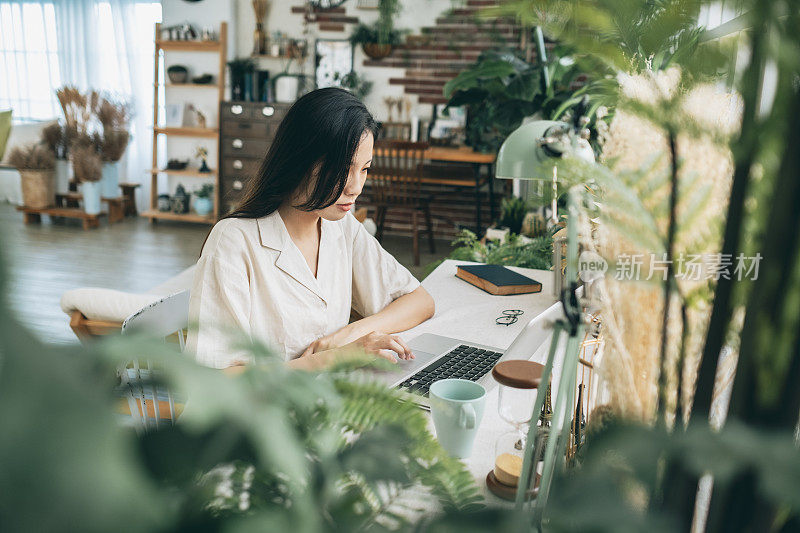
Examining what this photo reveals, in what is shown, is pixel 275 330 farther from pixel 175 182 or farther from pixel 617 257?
pixel 175 182

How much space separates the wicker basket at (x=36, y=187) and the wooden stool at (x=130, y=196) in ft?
2.23

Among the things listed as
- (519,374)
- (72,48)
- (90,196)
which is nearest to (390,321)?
(519,374)

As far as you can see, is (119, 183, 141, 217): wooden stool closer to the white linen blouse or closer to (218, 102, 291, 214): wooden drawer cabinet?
(218, 102, 291, 214): wooden drawer cabinet

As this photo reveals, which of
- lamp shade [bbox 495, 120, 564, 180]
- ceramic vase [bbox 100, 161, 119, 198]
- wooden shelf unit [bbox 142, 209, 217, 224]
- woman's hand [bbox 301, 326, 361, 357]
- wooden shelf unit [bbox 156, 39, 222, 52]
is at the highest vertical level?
wooden shelf unit [bbox 156, 39, 222, 52]

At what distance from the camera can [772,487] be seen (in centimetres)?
23

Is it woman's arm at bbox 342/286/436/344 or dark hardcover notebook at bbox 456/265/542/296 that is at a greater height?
dark hardcover notebook at bbox 456/265/542/296

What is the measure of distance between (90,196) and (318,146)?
5.13 m

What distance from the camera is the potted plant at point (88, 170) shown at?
18.3ft

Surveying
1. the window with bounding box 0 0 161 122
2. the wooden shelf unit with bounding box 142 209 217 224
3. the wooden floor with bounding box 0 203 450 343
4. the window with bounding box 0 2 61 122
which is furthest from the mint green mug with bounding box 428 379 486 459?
the window with bounding box 0 2 61 122

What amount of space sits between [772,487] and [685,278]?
0.93 ft

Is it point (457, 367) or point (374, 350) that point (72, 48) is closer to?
point (374, 350)

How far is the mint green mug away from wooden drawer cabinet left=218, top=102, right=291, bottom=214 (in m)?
5.13

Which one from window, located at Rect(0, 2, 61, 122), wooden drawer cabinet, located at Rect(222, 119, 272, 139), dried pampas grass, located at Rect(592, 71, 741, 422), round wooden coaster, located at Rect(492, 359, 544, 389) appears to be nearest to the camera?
dried pampas grass, located at Rect(592, 71, 741, 422)

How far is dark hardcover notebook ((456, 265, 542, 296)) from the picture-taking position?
5.98ft
